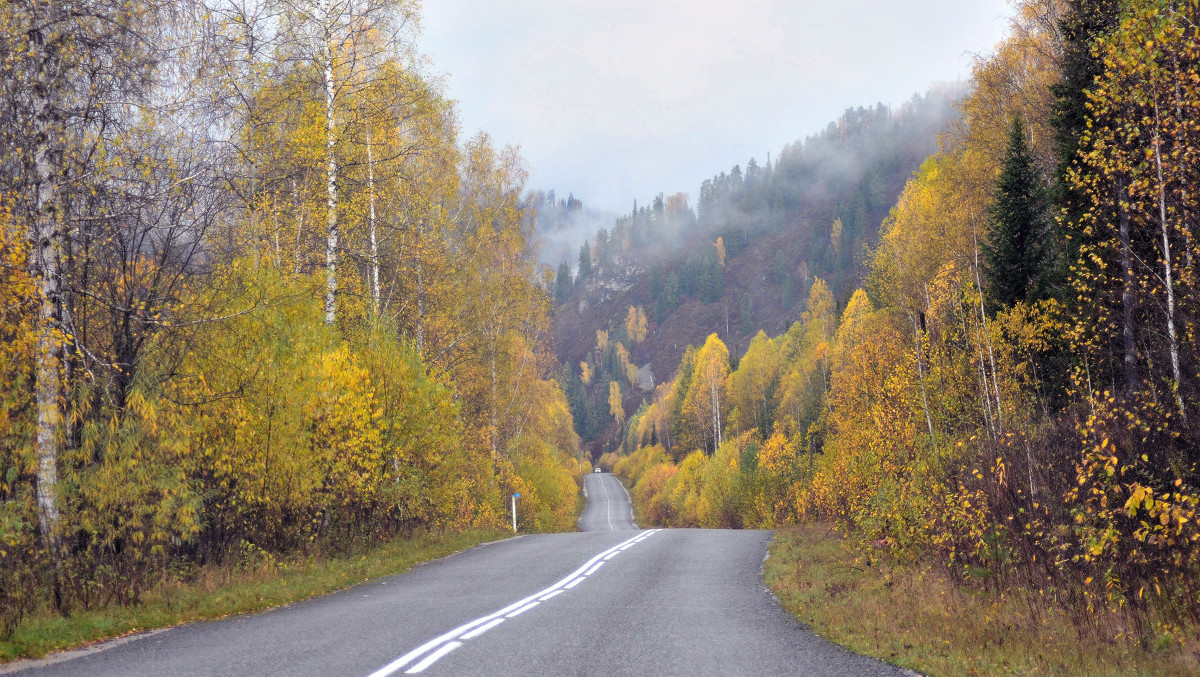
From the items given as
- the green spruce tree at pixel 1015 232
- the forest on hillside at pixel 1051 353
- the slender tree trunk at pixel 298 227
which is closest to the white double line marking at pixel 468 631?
the forest on hillside at pixel 1051 353

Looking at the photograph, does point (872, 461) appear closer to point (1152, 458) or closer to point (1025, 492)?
point (1025, 492)

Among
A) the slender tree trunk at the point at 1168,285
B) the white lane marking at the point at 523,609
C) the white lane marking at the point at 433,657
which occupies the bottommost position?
the white lane marking at the point at 523,609

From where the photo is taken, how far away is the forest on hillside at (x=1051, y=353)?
8.63 meters

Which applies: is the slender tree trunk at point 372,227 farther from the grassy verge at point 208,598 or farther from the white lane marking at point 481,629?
the white lane marking at point 481,629

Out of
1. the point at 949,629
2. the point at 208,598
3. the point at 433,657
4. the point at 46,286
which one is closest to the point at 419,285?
the point at 208,598

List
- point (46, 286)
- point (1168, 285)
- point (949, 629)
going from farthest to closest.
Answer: point (1168, 285), point (949, 629), point (46, 286)

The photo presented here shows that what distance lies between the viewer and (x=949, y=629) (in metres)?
8.28

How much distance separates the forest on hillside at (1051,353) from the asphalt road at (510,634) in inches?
140

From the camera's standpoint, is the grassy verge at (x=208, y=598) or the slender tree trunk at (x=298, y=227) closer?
the grassy verge at (x=208, y=598)

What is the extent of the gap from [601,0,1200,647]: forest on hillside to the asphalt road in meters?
3.56

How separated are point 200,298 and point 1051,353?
23671mm

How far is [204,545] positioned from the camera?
12.2 metres

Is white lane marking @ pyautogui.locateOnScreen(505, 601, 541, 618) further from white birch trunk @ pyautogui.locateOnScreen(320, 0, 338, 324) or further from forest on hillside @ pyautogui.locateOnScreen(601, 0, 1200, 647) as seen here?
→ white birch trunk @ pyautogui.locateOnScreen(320, 0, 338, 324)

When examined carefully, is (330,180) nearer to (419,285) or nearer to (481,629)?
(419,285)
